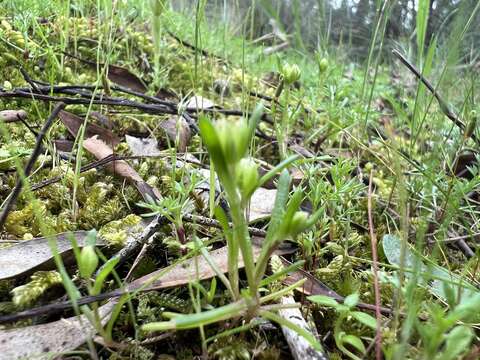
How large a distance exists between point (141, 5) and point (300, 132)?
1245mm

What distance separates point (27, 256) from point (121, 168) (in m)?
0.39

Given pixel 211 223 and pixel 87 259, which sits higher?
pixel 87 259

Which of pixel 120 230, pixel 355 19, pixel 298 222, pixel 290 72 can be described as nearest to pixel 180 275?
pixel 120 230

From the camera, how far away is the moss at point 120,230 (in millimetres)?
859

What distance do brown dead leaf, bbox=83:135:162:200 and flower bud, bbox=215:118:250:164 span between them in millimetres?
470

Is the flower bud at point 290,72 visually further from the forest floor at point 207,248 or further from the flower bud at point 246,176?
the flower bud at point 246,176

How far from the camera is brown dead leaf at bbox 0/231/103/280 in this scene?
75cm

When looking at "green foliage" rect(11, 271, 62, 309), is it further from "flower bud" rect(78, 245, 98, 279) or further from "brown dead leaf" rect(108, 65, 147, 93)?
"brown dead leaf" rect(108, 65, 147, 93)

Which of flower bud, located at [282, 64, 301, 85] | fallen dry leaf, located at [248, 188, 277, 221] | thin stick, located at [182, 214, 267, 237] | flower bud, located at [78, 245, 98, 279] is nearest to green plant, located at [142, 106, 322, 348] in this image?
flower bud, located at [78, 245, 98, 279]

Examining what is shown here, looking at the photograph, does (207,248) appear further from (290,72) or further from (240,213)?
(290,72)

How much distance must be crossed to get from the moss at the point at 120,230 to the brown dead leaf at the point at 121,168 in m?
0.07

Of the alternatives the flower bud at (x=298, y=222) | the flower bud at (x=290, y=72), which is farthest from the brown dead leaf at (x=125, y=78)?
the flower bud at (x=298, y=222)

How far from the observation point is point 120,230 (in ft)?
2.97

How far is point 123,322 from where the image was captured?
723 mm
